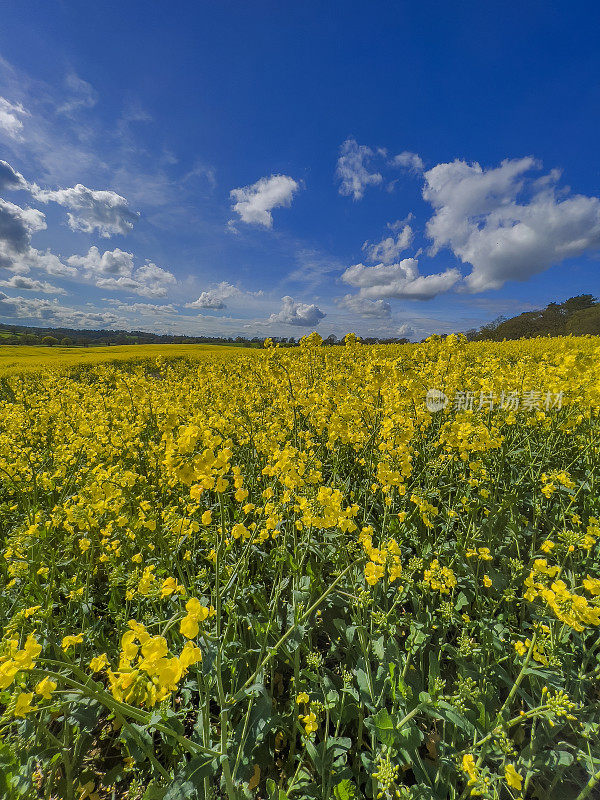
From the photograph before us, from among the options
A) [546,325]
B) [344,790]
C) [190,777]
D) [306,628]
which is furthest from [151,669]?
[546,325]

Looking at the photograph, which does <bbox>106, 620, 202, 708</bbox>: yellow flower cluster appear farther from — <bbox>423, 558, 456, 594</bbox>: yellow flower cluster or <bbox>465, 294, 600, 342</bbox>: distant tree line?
<bbox>465, 294, 600, 342</bbox>: distant tree line

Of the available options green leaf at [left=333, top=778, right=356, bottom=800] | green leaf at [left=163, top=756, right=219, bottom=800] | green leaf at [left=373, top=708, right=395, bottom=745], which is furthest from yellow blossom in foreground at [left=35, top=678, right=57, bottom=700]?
green leaf at [left=373, top=708, right=395, bottom=745]

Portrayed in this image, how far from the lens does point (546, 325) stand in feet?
120

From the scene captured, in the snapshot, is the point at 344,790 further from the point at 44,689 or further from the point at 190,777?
the point at 44,689

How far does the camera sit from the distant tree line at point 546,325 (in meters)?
32.2

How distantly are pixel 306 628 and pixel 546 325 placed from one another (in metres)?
45.4

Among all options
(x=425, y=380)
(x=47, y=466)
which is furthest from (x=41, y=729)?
(x=425, y=380)

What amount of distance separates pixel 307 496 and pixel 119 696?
5.03 feet

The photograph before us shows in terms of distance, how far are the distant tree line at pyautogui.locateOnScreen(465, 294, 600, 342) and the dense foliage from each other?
32366 millimetres

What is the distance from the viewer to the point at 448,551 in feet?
10.7

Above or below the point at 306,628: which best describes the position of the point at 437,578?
above

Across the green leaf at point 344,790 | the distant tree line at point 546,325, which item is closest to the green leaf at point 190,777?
the green leaf at point 344,790

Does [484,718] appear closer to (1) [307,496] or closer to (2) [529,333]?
(1) [307,496]

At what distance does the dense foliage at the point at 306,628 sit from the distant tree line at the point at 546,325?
32366 mm
